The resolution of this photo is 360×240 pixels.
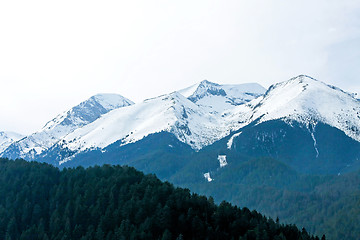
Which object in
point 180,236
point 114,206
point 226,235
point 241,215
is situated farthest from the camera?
point 114,206

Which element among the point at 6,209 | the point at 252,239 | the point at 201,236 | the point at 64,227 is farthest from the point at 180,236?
the point at 6,209

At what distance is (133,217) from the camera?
172625 mm

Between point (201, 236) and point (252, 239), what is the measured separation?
15.4m

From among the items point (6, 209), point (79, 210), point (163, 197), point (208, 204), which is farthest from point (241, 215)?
point (6, 209)

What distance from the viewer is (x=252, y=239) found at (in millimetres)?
156000

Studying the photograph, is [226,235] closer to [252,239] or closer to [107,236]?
[252,239]

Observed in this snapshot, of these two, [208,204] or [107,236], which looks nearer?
[107,236]

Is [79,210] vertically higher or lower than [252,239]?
higher

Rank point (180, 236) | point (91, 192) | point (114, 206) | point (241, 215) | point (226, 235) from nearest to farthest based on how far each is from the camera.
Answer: point (180, 236) → point (226, 235) → point (241, 215) → point (114, 206) → point (91, 192)

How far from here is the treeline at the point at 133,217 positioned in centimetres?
16025

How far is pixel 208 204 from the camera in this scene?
181 m

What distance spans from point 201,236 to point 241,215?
20726mm

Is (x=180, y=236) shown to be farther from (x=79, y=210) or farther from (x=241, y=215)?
(x=79, y=210)

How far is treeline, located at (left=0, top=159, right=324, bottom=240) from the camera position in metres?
160
